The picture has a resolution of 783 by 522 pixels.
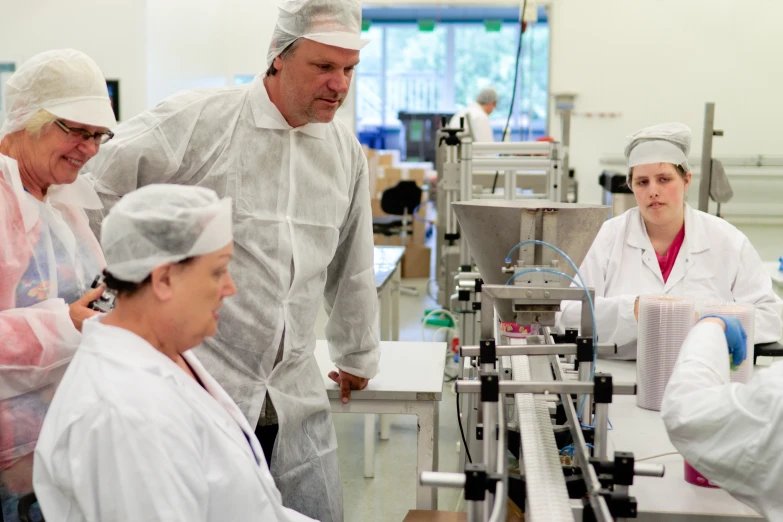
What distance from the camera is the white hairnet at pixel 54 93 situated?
4.62 ft

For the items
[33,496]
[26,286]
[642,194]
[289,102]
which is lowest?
[33,496]

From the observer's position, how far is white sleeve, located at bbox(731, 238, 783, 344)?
2006 mm

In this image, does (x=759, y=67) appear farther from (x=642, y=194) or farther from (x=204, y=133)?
(x=204, y=133)

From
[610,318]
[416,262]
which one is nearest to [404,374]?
[610,318]

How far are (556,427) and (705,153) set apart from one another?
3.10m

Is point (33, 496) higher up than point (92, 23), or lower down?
lower down

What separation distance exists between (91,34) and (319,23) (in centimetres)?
533

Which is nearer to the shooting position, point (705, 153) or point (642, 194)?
point (642, 194)

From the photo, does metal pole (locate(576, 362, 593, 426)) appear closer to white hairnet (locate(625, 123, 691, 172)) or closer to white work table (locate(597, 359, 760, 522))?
white work table (locate(597, 359, 760, 522))

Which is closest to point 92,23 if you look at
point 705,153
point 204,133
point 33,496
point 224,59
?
point 224,59

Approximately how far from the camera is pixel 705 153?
402cm

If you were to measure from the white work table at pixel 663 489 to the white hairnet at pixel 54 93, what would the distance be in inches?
45.8

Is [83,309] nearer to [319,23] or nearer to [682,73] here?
[319,23]

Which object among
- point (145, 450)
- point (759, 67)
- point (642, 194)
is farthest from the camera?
point (759, 67)
